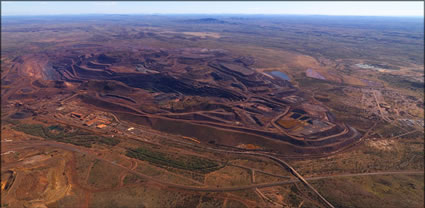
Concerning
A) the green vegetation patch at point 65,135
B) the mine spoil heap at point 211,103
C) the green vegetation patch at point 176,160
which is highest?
the mine spoil heap at point 211,103

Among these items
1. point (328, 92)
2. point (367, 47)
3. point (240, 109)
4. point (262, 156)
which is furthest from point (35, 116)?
point (367, 47)

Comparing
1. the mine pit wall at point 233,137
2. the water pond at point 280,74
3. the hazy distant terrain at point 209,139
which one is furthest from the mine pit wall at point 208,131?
the water pond at point 280,74

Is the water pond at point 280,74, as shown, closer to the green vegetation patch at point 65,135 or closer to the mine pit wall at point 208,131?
the mine pit wall at point 208,131

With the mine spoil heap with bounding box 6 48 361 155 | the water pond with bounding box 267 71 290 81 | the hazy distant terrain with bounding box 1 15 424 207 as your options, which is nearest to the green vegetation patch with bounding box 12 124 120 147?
the hazy distant terrain with bounding box 1 15 424 207

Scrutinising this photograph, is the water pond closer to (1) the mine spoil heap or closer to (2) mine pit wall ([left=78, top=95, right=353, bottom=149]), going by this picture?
(1) the mine spoil heap

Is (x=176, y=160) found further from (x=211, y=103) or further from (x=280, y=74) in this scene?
(x=280, y=74)

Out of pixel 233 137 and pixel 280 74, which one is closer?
pixel 233 137

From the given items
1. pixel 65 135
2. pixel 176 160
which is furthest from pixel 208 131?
pixel 65 135
